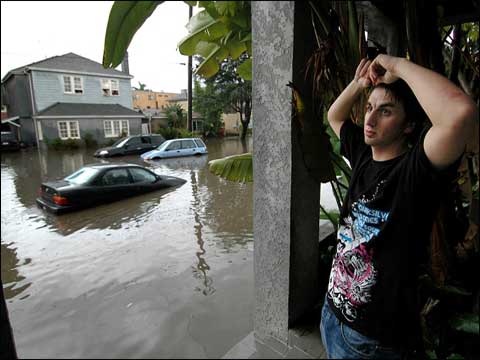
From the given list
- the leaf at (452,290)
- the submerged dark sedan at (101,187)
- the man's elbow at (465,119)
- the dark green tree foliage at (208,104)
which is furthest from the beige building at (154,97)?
the submerged dark sedan at (101,187)

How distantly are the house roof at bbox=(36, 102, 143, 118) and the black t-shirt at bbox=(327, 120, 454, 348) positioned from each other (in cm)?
169

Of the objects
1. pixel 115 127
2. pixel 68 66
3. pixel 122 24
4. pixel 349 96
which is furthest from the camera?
pixel 115 127

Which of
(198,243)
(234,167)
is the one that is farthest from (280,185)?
(198,243)

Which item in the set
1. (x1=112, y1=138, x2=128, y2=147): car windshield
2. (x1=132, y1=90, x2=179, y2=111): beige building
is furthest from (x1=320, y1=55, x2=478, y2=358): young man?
(x1=112, y1=138, x2=128, y2=147): car windshield

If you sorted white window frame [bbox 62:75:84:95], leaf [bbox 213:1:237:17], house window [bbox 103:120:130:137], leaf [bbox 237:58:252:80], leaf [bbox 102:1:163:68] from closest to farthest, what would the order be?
leaf [bbox 102:1:163:68]
leaf [bbox 213:1:237:17]
leaf [bbox 237:58:252:80]
white window frame [bbox 62:75:84:95]
house window [bbox 103:120:130:137]

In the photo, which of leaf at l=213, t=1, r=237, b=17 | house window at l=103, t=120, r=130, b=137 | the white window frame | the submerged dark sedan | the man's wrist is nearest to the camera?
leaf at l=213, t=1, r=237, b=17

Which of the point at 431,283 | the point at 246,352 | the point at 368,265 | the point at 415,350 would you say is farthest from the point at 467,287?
the point at 246,352

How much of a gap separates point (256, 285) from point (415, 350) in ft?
2.72

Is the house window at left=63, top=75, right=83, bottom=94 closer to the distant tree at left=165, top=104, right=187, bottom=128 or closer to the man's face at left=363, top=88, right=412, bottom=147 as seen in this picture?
the distant tree at left=165, top=104, right=187, bottom=128

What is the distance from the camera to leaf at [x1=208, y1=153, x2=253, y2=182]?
2160 millimetres

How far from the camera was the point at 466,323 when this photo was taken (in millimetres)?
1705

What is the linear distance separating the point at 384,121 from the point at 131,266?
3.36 m

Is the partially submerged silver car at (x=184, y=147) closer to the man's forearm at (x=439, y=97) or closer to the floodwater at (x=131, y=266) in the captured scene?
the floodwater at (x=131, y=266)

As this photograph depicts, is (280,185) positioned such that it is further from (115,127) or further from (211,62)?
(115,127)
